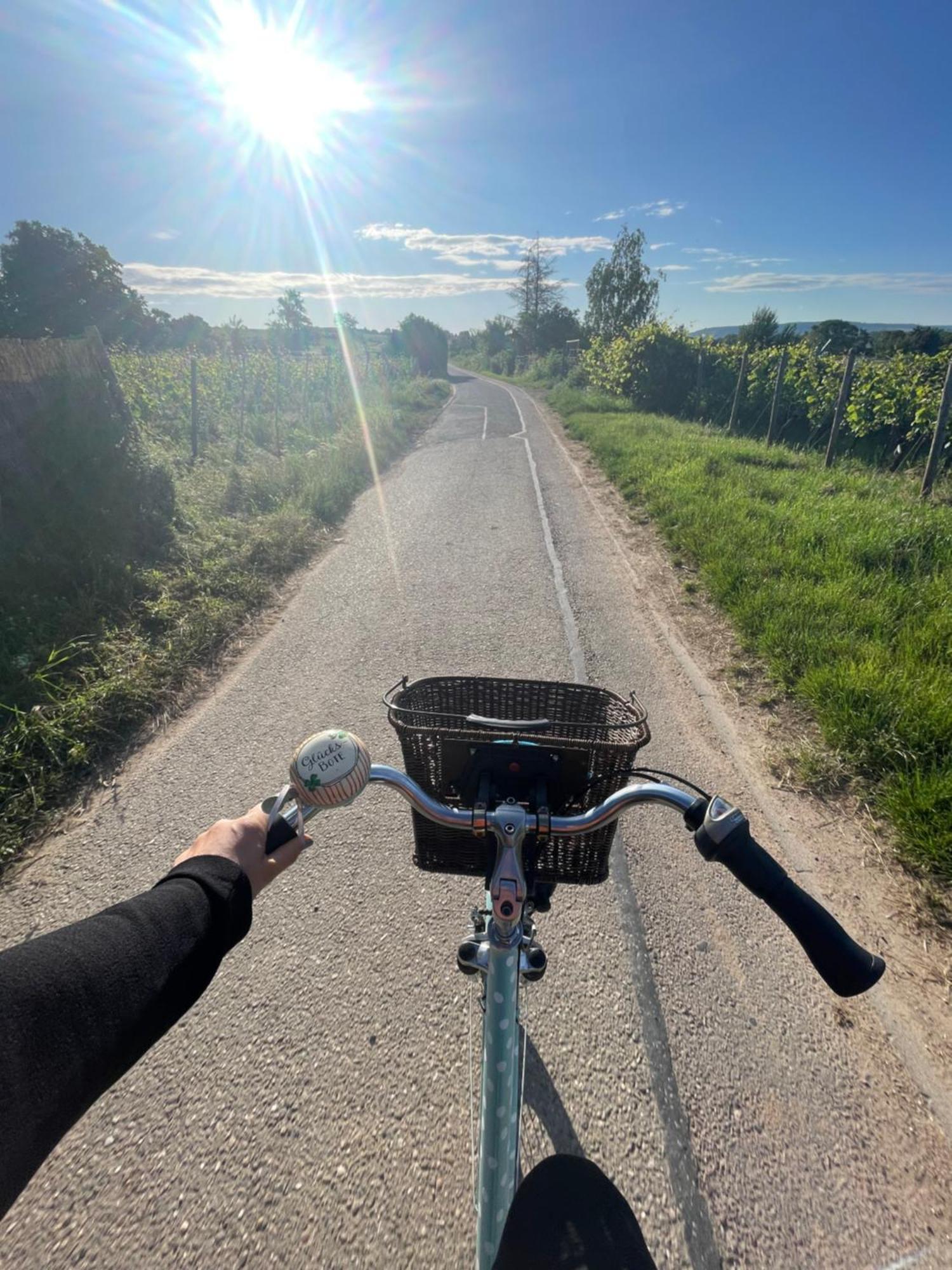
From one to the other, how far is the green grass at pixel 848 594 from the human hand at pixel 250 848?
9.20 feet

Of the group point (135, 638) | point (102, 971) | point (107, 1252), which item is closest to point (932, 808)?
point (102, 971)

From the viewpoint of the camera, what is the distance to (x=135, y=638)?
444 cm

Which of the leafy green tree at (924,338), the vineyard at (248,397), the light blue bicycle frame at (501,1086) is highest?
the leafy green tree at (924,338)

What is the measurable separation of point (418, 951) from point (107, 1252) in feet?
3.74

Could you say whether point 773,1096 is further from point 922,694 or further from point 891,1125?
point 922,694

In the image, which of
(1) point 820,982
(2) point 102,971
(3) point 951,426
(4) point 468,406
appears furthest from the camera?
(4) point 468,406

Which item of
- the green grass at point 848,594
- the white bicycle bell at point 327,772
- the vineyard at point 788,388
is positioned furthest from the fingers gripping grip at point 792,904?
the vineyard at point 788,388

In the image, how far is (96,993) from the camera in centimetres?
92

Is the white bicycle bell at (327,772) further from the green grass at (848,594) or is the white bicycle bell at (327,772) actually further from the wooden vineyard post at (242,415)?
the wooden vineyard post at (242,415)

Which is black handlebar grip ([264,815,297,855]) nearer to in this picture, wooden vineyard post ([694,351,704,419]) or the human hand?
the human hand

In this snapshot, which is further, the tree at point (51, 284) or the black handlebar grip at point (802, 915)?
the tree at point (51, 284)

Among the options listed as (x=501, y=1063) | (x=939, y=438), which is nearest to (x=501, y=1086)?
(x=501, y=1063)

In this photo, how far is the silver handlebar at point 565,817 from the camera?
3.95 feet

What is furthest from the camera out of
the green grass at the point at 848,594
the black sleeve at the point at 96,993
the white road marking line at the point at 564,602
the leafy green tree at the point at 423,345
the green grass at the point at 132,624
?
the leafy green tree at the point at 423,345
